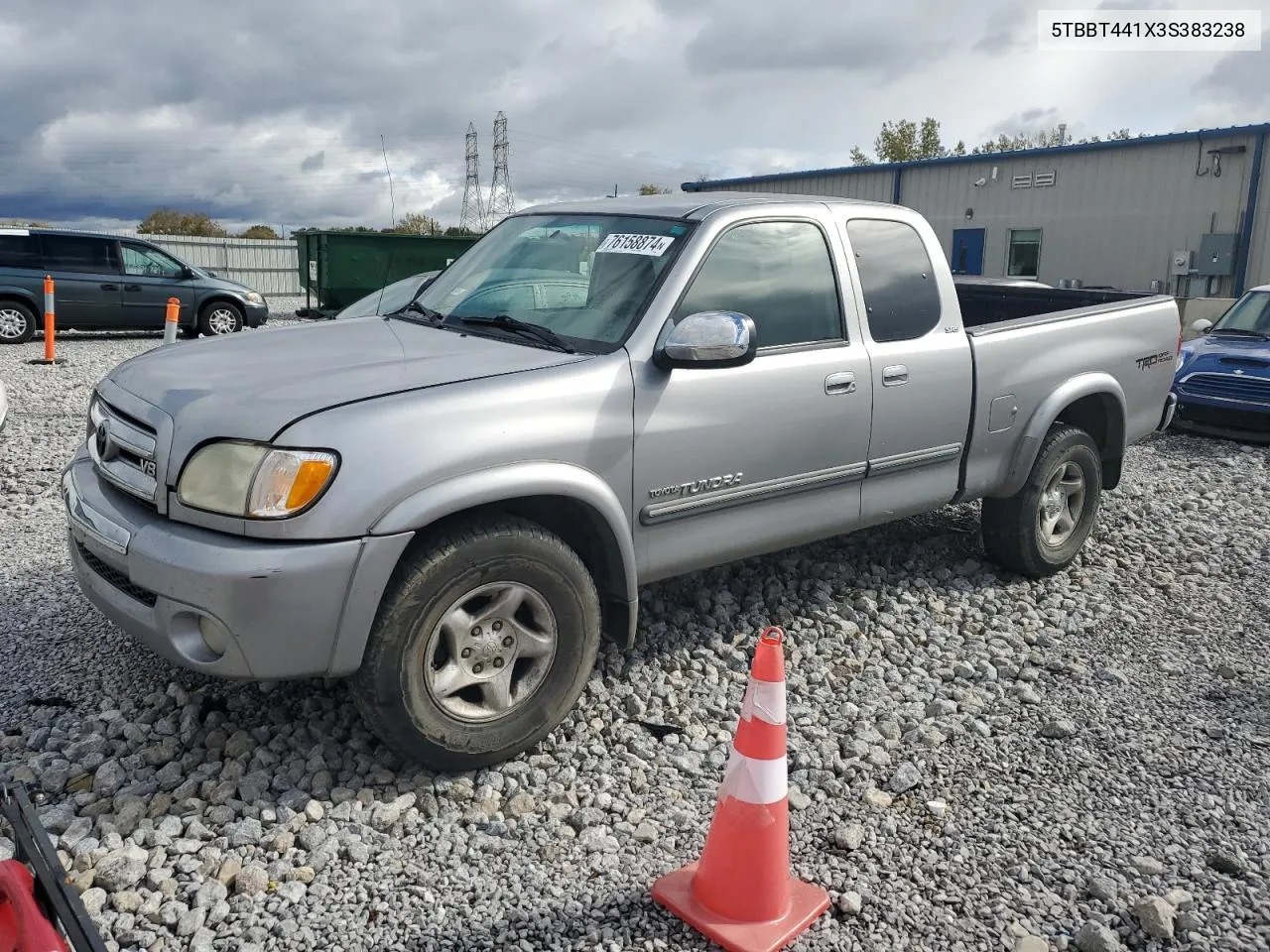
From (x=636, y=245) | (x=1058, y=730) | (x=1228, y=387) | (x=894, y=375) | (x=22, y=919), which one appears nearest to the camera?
(x=22, y=919)

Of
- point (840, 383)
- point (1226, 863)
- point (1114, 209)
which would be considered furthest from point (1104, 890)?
point (1114, 209)

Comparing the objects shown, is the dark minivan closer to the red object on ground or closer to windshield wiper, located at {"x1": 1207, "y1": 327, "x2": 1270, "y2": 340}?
windshield wiper, located at {"x1": 1207, "y1": 327, "x2": 1270, "y2": 340}

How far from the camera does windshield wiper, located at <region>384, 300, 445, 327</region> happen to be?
427 centimetres

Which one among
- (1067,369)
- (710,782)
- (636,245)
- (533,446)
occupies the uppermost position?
(636,245)

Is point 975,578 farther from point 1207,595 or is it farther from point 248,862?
point 248,862

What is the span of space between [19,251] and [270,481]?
14.7 m

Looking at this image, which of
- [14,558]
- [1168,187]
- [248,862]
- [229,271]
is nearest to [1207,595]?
[248,862]

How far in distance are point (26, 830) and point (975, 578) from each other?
14.6ft

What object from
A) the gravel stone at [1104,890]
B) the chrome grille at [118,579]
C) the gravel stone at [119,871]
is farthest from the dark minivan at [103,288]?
the gravel stone at [1104,890]

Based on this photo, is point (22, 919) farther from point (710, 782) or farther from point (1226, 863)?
point (1226, 863)

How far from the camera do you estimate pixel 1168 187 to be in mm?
20281

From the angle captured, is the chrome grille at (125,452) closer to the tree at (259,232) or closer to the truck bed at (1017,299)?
the truck bed at (1017,299)

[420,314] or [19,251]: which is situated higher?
[19,251]

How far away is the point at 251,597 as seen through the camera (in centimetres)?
288
